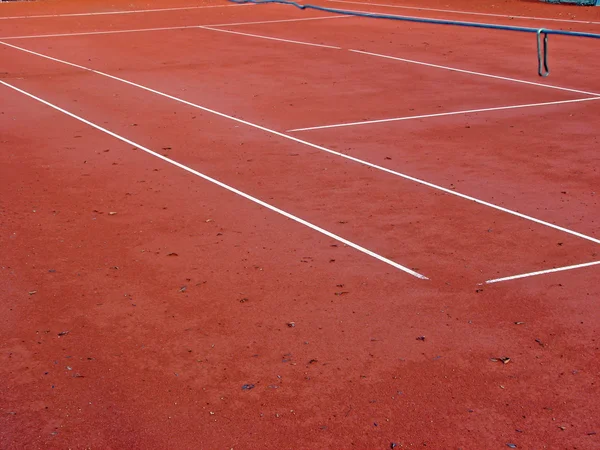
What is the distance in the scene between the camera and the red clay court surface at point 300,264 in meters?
6.11

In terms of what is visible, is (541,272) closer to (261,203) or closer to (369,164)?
(261,203)

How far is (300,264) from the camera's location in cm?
877

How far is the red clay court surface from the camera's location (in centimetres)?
611

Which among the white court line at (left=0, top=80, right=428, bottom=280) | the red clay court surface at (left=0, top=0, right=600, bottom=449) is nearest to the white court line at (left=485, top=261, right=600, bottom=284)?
the red clay court surface at (left=0, top=0, right=600, bottom=449)

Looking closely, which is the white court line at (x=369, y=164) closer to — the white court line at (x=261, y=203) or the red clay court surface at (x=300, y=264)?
the red clay court surface at (x=300, y=264)

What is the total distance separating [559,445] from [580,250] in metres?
3.78

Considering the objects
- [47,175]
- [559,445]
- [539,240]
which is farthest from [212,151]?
[559,445]

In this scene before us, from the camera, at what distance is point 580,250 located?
9070 millimetres

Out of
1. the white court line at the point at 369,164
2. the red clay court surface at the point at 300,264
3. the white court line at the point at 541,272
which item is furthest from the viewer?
the white court line at the point at 369,164

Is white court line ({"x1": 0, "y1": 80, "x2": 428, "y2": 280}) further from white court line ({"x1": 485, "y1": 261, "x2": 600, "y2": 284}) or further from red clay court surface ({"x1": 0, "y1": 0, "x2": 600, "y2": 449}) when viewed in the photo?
white court line ({"x1": 485, "y1": 261, "x2": 600, "y2": 284})

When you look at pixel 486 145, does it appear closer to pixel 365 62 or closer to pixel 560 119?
pixel 560 119

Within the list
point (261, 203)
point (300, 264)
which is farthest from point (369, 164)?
point (300, 264)

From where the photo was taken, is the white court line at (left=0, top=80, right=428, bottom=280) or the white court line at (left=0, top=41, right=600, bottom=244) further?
the white court line at (left=0, top=41, right=600, bottom=244)

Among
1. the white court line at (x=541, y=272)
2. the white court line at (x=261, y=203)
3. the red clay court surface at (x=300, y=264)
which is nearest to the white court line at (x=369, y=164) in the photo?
the red clay court surface at (x=300, y=264)
